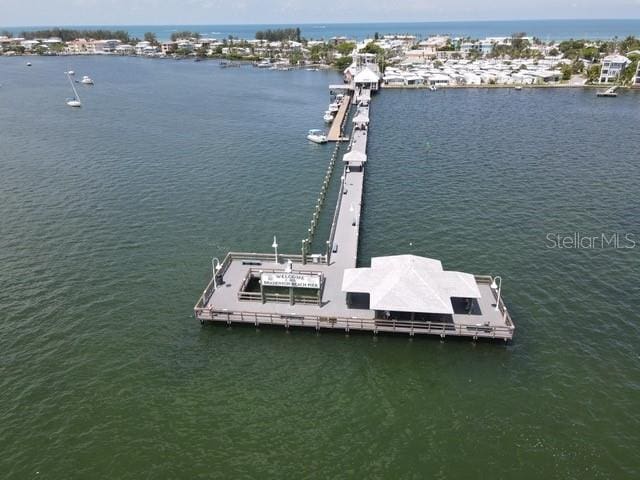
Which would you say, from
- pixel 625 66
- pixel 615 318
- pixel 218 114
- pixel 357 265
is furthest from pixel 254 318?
pixel 625 66

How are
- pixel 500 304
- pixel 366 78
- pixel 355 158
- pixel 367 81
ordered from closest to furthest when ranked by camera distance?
1. pixel 500 304
2. pixel 355 158
3. pixel 367 81
4. pixel 366 78

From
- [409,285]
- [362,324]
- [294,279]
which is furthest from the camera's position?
[294,279]

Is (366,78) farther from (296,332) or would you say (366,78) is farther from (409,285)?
(296,332)

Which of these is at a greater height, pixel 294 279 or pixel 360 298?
pixel 294 279

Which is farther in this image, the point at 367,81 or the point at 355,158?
the point at 367,81

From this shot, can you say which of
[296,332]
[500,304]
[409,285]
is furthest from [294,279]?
[500,304]

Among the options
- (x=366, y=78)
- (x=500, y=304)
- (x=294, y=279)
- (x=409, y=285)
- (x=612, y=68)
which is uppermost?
(x=409, y=285)

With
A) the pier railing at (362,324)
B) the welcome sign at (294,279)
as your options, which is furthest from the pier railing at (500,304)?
the welcome sign at (294,279)

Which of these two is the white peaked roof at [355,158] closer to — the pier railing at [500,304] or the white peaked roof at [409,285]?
the white peaked roof at [409,285]
